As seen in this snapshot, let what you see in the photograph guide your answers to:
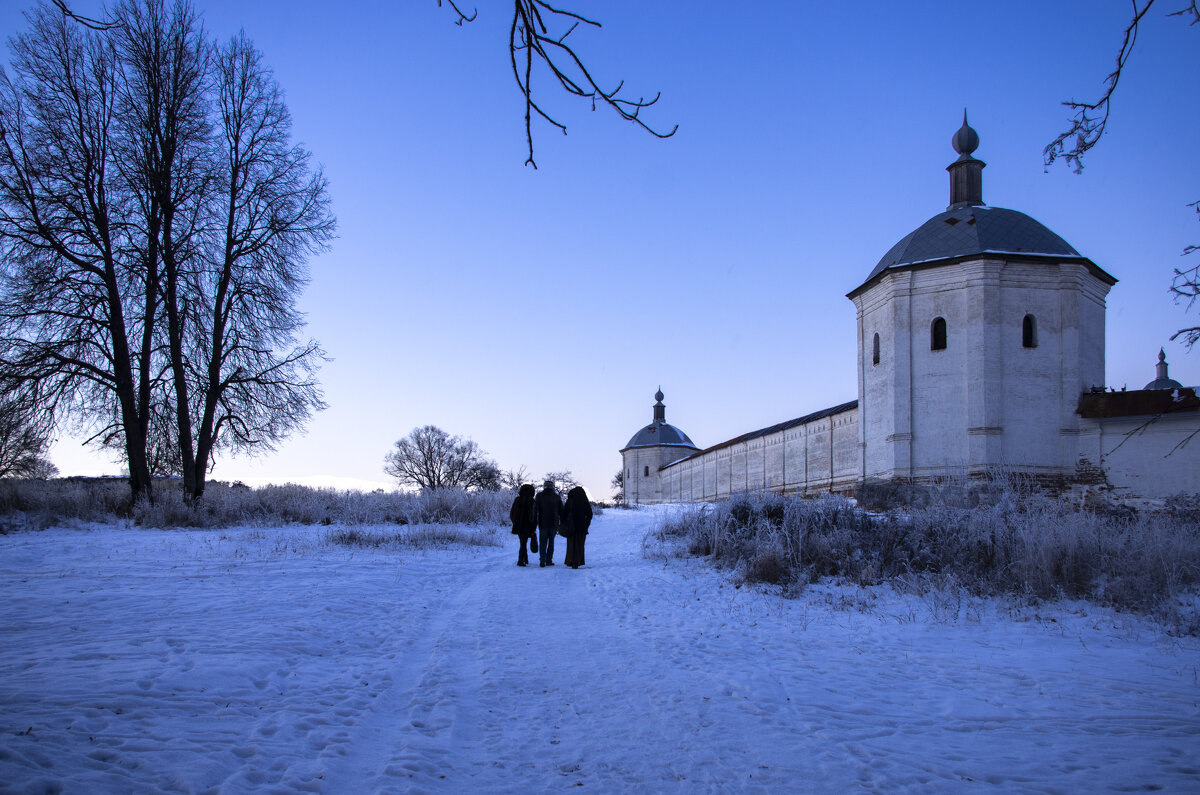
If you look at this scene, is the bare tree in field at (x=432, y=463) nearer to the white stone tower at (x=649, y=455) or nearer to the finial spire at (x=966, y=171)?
the white stone tower at (x=649, y=455)

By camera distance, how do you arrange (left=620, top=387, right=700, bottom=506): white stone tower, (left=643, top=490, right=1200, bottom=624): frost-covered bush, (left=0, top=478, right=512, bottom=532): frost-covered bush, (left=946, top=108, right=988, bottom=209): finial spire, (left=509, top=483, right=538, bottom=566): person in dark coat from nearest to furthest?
(left=643, top=490, right=1200, bottom=624): frost-covered bush → (left=509, top=483, right=538, bottom=566): person in dark coat → (left=0, top=478, right=512, bottom=532): frost-covered bush → (left=946, top=108, right=988, bottom=209): finial spire → (left=620, top=387, right=700, bottom=506): white stone tower

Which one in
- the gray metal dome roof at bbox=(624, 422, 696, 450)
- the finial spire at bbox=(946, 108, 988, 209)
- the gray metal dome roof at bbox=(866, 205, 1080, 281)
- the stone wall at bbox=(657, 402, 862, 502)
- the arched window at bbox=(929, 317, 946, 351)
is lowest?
the stone wall at bbox=(657, 402, 862, 502)

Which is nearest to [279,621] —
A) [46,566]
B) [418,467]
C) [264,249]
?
[46,566]

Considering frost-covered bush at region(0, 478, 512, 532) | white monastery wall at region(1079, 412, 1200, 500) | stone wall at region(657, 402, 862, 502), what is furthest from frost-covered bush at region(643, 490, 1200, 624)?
white monastery wall at region(1079, 412, 1200, 500)

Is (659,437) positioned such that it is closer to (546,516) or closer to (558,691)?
(546,516)

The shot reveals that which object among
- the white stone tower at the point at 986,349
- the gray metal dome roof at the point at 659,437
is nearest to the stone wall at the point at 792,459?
the white stone tower at the point at 986,349

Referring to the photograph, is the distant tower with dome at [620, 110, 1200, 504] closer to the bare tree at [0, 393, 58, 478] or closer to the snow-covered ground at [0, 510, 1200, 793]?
the snow-covered ground at [0, 510, 1200, 793]

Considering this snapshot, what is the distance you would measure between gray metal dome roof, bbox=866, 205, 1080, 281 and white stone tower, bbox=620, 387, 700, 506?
3885 cm

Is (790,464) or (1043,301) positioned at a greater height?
(1043,301)

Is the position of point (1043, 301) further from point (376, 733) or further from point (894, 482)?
point (376, 733)

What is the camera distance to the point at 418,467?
69.8 metres

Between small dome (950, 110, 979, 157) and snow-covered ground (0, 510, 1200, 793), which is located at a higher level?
small dome (950, 110, 979, 157)

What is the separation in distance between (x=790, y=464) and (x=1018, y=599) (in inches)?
1025

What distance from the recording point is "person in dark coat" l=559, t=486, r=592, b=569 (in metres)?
12.0
